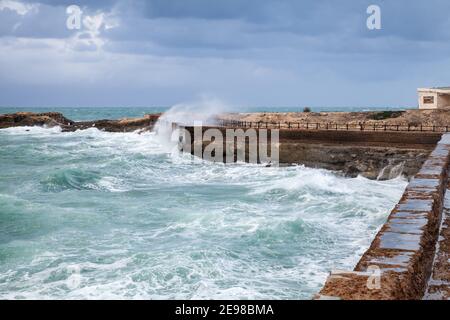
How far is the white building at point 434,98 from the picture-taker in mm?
36312

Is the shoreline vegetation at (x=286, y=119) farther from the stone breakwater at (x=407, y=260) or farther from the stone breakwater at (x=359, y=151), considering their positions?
the stone breakwater at (x=407, y=260)

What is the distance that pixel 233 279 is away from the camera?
27.8 ft

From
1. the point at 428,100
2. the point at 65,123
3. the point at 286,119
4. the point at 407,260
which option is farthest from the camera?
the point at 65,123

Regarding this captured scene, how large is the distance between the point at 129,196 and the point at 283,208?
5128 millimetres

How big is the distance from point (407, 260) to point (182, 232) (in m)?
7.42

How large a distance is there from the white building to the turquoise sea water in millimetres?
17725

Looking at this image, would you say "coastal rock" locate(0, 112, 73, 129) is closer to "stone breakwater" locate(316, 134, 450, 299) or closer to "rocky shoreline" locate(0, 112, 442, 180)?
"rocky shoreline" locate(0, 112, 442, 180)

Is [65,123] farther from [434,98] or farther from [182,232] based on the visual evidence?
[182,232]

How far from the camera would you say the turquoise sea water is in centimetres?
837

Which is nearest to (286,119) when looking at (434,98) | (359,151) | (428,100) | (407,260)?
(428,100)

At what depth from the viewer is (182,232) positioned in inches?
459

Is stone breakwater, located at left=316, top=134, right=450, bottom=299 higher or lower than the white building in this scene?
lower

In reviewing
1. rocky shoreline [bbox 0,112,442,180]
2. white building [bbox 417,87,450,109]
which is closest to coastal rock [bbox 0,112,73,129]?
white building [bbox 417,87,450,109]
